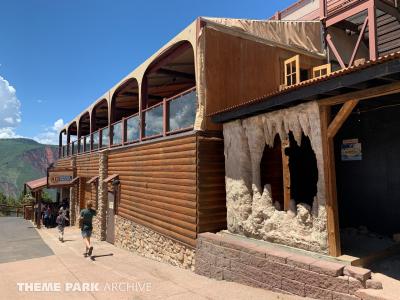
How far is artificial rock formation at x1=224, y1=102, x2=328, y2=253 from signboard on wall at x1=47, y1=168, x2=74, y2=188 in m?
15.4

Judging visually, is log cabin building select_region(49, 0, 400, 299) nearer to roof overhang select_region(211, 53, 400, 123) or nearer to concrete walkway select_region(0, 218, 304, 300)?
roof overhang select_region(211, 53, 400, 123)

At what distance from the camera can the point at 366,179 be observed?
7.70m

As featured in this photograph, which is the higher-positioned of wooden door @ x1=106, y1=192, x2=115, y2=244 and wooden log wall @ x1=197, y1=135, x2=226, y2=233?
wooden log wall @ x1=197, y1=135, x2=226, y2=233

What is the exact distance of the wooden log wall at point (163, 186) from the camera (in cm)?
870

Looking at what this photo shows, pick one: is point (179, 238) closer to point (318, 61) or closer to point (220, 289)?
point (220, 289)

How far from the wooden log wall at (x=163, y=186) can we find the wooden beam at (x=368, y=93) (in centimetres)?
374

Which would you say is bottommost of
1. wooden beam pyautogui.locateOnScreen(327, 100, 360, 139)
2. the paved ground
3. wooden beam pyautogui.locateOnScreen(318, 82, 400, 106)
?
the paved ground

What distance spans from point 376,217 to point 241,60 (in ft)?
17.9

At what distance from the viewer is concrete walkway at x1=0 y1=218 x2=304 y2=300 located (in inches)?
255

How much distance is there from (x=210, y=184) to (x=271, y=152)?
1863 millimetres

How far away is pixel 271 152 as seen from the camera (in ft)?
Answer: 29.2

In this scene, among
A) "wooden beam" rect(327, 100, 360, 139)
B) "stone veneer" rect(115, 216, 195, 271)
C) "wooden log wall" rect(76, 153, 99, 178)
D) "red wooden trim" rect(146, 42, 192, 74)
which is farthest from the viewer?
"wooden log wall" rect(76, 153, 99, 178)

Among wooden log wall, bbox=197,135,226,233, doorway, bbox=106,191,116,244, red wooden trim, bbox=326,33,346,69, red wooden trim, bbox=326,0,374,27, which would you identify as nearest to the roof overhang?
wooden log wall, bbox=197,135,226,233

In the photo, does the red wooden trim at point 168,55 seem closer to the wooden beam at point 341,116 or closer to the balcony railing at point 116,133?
the balcony railing at point 116,133
